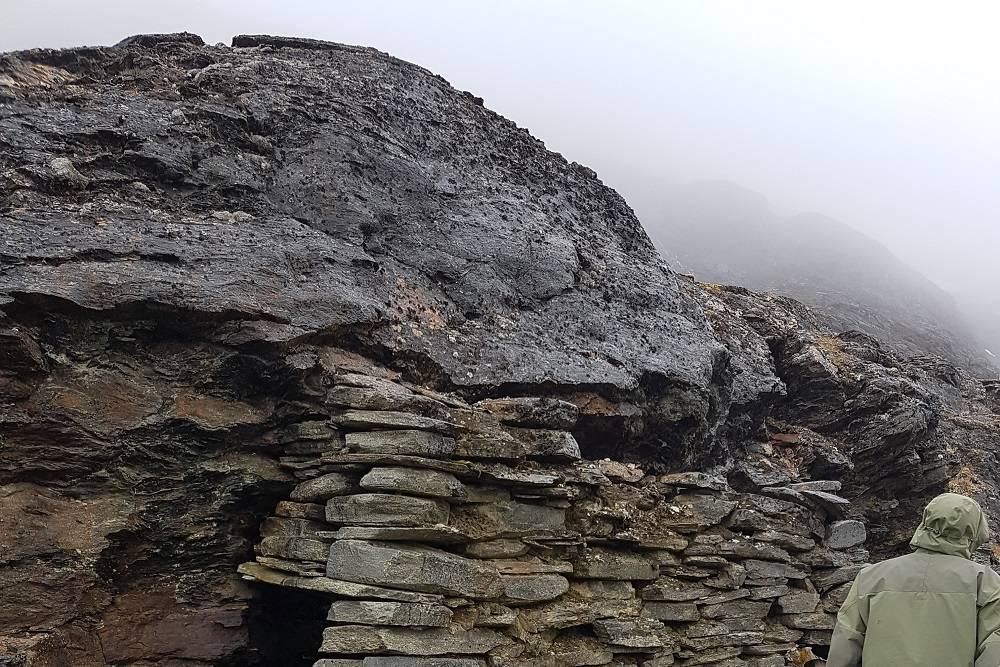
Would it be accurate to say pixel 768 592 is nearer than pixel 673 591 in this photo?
No

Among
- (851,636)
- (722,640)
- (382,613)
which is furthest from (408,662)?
(722,640)

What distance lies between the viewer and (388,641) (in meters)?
7.63

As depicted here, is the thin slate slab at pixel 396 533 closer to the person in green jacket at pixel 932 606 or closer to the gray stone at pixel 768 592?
the person in green jacket at pixel 932 606

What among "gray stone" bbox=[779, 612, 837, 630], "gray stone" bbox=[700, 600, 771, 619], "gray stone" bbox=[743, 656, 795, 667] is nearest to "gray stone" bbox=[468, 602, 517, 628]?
"gray stone" bbox=[700, 600, 771, 619]

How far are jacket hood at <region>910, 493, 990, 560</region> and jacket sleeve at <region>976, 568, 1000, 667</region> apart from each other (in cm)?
34

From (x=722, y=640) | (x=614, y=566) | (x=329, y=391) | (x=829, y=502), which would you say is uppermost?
(x=329, y=391)

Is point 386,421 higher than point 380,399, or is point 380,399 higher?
point 380,399

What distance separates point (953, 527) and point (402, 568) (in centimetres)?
557

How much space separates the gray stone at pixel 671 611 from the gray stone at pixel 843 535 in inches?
134

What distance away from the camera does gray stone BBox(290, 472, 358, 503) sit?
8688 millimetres

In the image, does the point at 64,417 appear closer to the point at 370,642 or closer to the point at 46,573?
the point at 46,573

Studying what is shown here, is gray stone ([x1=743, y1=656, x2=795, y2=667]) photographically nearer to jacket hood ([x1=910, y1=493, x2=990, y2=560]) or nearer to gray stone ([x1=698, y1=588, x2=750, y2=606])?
gray stone ([x1=698, y1=588, x2=750, y2=606])

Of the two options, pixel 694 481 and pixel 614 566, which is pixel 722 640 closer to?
pixel 614 566

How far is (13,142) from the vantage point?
1016 cm
